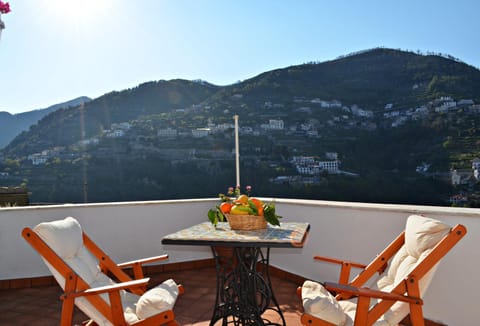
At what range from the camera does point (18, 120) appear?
2252 centimetres

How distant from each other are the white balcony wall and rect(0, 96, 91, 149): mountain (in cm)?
2069

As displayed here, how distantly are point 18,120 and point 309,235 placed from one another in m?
24.1

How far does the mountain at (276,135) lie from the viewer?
16.7 meters

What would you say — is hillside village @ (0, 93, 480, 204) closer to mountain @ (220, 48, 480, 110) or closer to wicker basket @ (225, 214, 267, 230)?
mountain @ (220, 48, 480, 110)

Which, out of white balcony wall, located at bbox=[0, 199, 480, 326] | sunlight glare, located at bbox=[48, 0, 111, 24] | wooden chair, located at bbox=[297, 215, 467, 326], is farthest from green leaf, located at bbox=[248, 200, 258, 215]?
sunlight glare, located at bbox=[48, 0, 111, 24]

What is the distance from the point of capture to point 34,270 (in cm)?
353

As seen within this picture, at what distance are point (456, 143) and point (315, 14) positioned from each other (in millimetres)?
9970

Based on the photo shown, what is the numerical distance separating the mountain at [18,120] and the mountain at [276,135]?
639 mm

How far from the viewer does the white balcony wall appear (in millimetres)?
2275

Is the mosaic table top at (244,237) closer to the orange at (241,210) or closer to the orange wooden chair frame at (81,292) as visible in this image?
the orange at (241,210)

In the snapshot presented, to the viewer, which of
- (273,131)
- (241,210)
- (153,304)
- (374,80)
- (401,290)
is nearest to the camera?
(401,290)

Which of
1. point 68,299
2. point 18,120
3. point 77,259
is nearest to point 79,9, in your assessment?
point 77,259

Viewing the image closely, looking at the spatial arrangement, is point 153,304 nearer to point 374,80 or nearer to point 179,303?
point 179,303

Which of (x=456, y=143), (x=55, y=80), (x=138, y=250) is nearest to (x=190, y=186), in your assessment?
(x=55, y=80)
